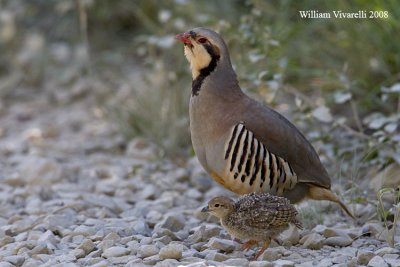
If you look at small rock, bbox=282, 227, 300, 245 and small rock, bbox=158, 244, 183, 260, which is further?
small rock, bbox=282, 227, 300, 245

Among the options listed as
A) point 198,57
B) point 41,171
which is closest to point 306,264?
point 198,57

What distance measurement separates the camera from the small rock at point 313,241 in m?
4.17

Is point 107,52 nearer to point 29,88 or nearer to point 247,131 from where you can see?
point 29,88

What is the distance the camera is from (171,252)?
12.5ft

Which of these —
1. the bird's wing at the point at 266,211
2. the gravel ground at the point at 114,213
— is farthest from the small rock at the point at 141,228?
the bird's wing at the point at 266,211

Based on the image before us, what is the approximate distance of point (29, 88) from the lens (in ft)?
29.7

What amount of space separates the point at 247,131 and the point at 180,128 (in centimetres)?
227

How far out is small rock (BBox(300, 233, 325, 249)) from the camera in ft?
13.7

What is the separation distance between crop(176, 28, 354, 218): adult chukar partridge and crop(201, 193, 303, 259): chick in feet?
1.08

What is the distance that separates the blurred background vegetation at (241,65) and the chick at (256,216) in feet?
2.67

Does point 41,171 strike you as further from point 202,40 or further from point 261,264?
point 261,264

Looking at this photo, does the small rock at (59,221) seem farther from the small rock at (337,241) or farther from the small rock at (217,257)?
the small rock at (337,241)

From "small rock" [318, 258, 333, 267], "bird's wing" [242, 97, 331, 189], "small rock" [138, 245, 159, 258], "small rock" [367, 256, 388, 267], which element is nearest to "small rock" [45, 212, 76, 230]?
"small rock" [138, 245, 159, 258]

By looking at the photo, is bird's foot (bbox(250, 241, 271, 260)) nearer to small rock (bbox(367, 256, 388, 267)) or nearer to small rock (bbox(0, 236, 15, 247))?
small rock (bbox(367, 256, 388, 267))
